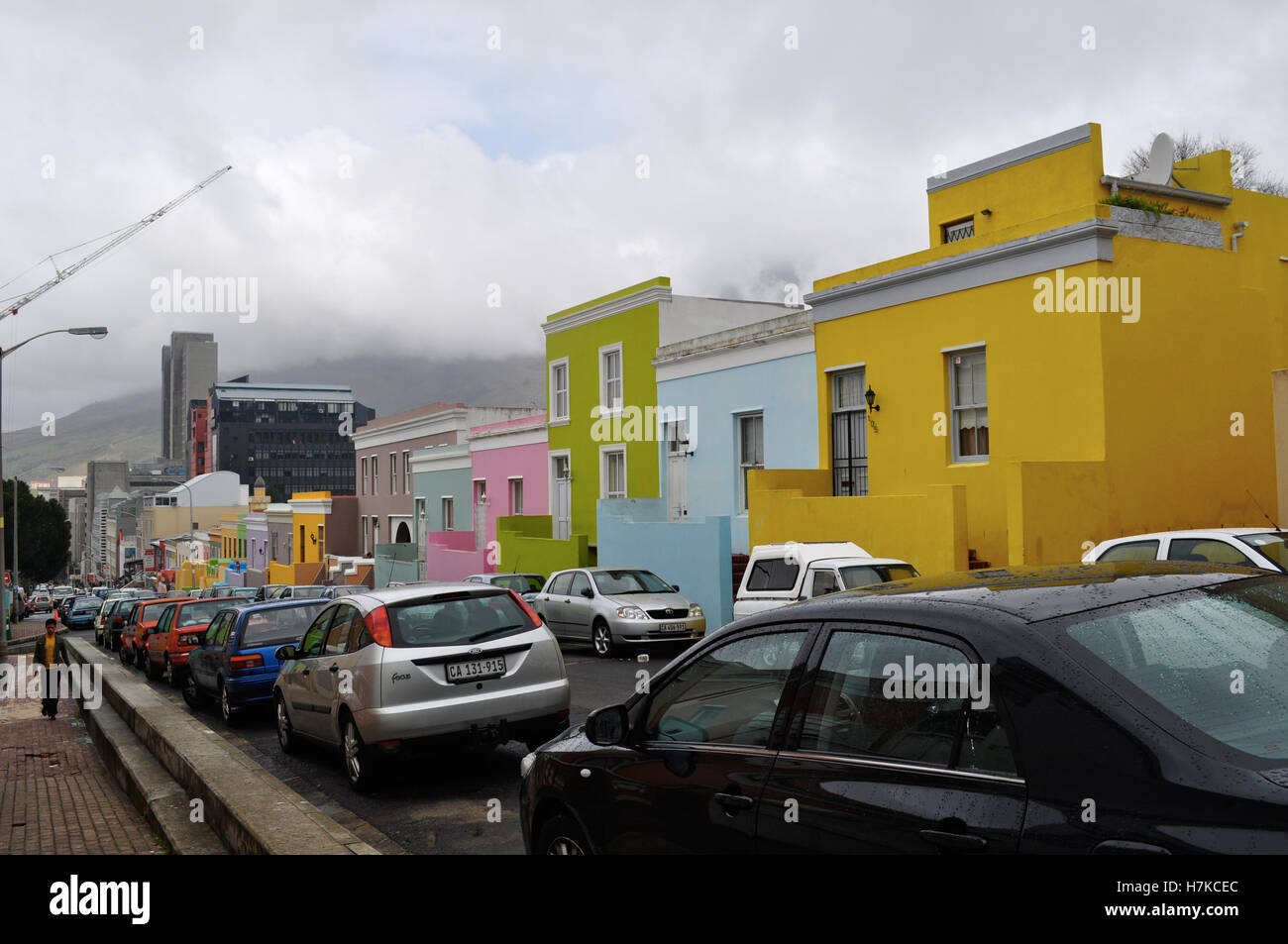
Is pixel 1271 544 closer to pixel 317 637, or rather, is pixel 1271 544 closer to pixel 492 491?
pixel 317 637

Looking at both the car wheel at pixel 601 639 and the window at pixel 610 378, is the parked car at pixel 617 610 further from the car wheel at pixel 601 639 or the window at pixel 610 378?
the window at pixel 610 378

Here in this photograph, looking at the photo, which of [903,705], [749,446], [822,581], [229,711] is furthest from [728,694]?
[749,446]

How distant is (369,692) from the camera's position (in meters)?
8.48

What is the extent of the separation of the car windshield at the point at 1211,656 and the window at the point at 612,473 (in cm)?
2492

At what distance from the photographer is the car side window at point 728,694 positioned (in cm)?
383

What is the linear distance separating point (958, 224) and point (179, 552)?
87.7 metres

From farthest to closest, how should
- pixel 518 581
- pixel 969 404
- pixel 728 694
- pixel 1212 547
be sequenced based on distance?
pixel 518 581 < pixel 969 404 < pixel 1212 547 < pixel 728 694

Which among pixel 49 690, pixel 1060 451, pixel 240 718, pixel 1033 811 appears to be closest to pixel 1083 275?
pixel 1060 451

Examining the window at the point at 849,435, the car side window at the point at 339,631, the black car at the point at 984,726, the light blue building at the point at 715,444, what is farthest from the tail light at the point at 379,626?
Answer: the light blue building at the point at 715,444

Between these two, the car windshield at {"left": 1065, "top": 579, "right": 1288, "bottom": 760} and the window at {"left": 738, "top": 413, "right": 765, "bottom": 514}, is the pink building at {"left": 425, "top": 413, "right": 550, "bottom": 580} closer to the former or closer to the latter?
the window at {"left": 738, "top": 413, "right": 765, "bottom": 514}

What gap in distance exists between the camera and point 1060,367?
623 inches

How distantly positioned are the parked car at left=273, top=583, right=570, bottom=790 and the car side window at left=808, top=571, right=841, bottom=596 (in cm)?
612

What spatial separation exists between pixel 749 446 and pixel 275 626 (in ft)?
39.2

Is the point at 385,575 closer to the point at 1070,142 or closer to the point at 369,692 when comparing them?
the point at 1070,142
